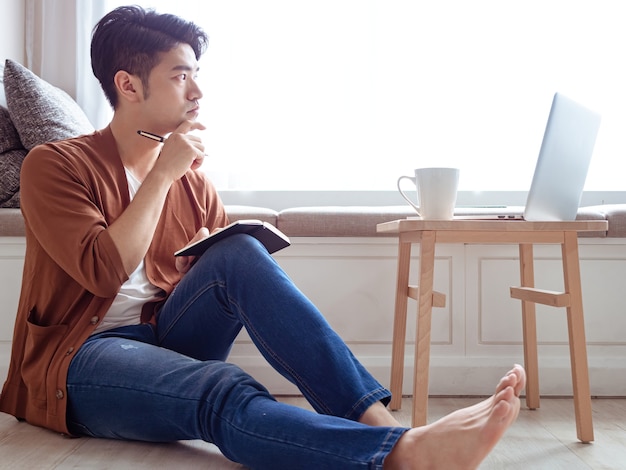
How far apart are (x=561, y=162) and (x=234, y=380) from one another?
82 centimetres

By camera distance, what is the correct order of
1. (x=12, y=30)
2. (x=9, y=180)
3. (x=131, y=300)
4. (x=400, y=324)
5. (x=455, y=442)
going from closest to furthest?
(x=455, y=442)
(x=131, y=300)
(x=400, y=324)
(x=9, y=180)
(x=12, y=30)

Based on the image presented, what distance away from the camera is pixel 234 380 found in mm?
1015

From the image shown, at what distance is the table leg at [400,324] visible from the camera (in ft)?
5.35

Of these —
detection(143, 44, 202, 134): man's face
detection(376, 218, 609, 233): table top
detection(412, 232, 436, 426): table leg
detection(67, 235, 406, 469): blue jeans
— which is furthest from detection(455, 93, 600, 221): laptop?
detection(143, 44, 202, 134): man's face

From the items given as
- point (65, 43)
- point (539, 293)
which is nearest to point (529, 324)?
point (539, 293)

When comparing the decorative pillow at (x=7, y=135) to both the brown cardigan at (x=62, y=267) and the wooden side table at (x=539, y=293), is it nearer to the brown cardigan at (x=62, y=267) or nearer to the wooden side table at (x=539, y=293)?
the brown cardigan at (x=62, y=267)

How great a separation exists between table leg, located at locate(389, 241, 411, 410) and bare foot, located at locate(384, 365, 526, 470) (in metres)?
0.77

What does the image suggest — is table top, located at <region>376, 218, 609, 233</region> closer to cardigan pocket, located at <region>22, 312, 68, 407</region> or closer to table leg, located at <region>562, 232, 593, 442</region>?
table leg, located at <region>562, 232, 593, 442</region>

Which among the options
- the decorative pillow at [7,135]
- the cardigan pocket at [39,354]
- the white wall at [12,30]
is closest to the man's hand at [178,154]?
the cardigan pocket at [39,354]

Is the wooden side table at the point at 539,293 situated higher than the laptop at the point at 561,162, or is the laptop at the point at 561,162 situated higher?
the laptop at the point at 561,162

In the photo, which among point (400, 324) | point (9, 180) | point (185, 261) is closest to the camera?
point (185, 261)

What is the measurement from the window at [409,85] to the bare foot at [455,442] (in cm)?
159

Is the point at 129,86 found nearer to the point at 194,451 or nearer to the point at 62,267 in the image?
the point at 62,267

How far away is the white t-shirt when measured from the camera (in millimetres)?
1308
